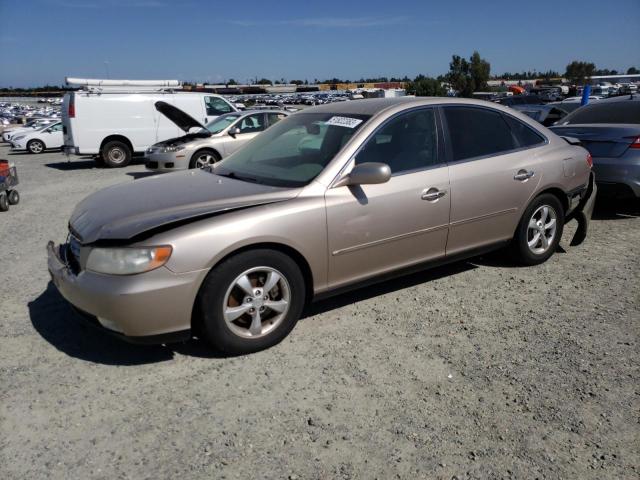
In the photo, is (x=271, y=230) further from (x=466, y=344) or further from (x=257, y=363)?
(x=466, y=344)

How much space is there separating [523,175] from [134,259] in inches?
127

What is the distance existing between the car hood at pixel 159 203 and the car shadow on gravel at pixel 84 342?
763 mm

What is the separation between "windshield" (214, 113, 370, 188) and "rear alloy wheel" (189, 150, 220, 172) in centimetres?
644

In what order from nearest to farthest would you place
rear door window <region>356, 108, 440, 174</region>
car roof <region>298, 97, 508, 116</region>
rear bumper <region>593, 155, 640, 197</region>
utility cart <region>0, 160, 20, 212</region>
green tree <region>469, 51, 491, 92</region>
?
rear door window <region>356, 108, 440, 174</region> < car roof <region>298, 97, 508, 116</region> < rear bumper <region>593, 155, 640, 197</region> < utility cart <region>0, 160, 20, 212</region> < green tree <region>469, 51, 491, 92</region>

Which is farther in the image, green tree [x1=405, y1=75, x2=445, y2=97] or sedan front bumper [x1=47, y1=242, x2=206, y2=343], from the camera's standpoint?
green tree [x1=405, y1=75, x2=445, y2=97]

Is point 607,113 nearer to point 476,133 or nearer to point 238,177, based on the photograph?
point 476,133

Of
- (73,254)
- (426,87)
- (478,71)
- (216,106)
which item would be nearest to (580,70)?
(478,71)

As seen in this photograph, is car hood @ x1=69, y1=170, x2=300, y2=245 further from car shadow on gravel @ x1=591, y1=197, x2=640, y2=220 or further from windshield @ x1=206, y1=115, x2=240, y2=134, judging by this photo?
windshield @ x1=206, y1=115, x2=240, y2=134

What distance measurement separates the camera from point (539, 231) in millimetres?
4785

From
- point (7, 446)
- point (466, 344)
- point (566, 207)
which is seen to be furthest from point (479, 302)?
point (7, 446)

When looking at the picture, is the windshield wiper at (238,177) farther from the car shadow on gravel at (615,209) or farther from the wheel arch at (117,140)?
the wheel arch at (117,140)

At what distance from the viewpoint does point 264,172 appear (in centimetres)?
391

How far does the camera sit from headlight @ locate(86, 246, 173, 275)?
9.53 ft

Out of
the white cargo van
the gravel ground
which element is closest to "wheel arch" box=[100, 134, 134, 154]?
the white cargo van
